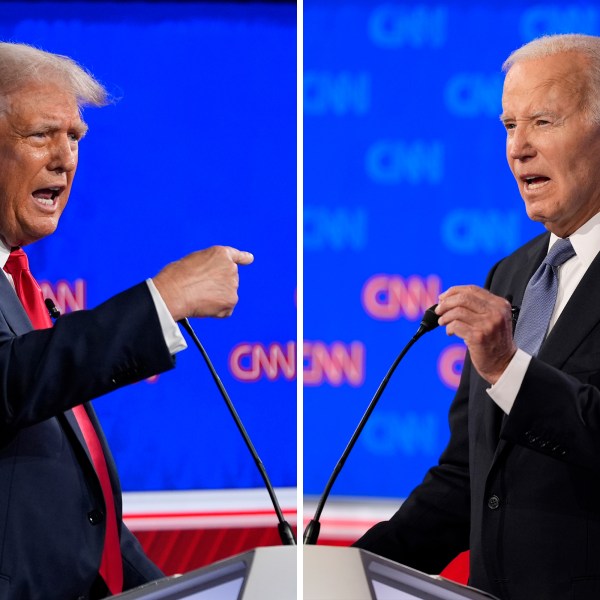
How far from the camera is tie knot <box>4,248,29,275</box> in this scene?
199 cm

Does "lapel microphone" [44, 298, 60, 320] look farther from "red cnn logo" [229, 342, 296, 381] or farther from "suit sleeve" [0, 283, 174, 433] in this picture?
"red cnn logo" [229, 342, 296, 381]

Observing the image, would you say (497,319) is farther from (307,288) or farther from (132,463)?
(132,463)

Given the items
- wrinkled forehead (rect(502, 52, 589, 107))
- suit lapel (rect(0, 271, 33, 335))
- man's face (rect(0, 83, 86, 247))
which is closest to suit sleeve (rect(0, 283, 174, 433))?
suit lapel (rect(0, 271, 33, 335))

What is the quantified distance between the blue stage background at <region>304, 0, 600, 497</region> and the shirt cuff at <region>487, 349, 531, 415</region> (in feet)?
1.80

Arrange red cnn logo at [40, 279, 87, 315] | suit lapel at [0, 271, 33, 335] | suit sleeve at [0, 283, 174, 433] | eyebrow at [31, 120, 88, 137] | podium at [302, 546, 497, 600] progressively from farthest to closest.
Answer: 1. red cnn logo at [40, 279, 87, 315]
2. eyebrow at [31, 120, 88, 137]
3. suit lapel at [0, 271, 33, 335]
4. suit sleeve at [0, 283, 174, 433]
5. podium at [302, 546, 497, 600]

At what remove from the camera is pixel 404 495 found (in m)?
2.29

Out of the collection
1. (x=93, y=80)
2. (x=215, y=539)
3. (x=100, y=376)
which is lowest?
(x=215, y=539)

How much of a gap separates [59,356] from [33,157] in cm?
56

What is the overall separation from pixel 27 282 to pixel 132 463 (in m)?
0.55

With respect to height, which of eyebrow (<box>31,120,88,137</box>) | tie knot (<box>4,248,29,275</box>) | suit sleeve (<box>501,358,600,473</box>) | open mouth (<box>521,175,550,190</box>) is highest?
eyebrow (<box>31,120,88,137</box>)

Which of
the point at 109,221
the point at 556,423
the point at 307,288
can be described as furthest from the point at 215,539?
the point at 556,423

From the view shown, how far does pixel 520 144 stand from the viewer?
2.14 m

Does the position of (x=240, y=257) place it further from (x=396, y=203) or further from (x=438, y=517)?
(x=438, y=517)

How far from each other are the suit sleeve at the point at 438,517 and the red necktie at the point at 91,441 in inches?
21.9
